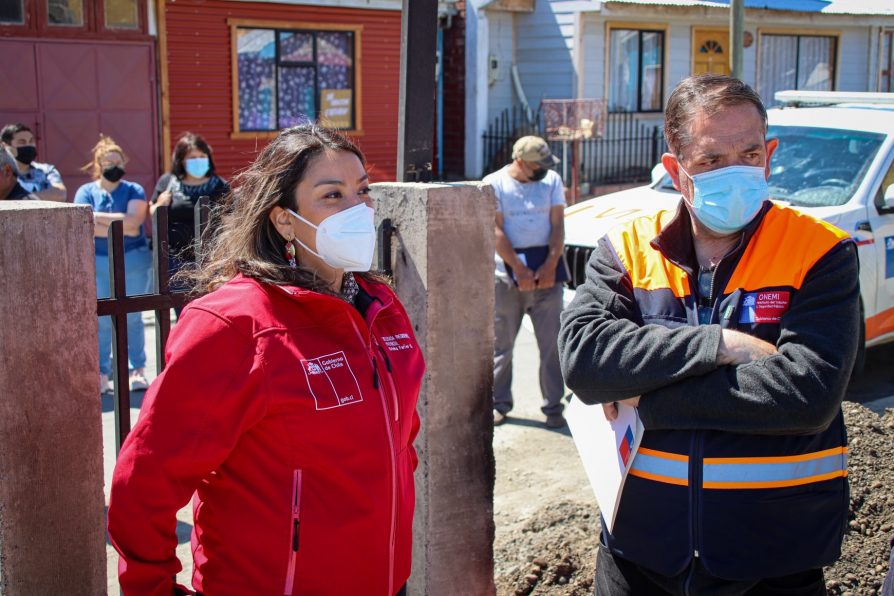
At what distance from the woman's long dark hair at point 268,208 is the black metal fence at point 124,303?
2.25ft

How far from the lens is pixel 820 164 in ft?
24.8

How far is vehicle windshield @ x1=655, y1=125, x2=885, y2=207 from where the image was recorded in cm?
729

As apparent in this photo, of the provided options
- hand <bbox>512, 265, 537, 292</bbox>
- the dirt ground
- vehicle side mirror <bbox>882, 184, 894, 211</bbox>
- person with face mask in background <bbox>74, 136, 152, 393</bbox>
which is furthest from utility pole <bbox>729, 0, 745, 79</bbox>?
person with face mask in background <bbox>74, 136, 152, 393</bbox>

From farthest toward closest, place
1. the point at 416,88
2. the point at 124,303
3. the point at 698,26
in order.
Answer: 1. the point at 698,26
2. the point at 416,88
3. the point at 124,303

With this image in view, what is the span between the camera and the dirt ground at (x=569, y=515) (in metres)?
3.93

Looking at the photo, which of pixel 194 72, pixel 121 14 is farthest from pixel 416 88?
pixel 194 72

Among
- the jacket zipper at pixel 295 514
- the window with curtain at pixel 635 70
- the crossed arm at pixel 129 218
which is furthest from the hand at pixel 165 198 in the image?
the window with curtain at pixel 635 70

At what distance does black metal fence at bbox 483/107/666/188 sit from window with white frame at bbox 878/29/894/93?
6914 millimetres

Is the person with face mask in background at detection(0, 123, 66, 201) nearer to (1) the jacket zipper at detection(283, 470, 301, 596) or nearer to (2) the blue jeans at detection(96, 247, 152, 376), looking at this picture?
(2) the blue jeans at detection(96, 247, 152, 376)

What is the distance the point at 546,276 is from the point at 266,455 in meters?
4.80

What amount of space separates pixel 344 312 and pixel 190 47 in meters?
13.8

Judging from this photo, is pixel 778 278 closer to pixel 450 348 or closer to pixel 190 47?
pixel 450 348

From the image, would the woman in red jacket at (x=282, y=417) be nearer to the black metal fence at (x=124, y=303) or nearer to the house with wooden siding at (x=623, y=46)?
the black metal fence at (x=124, y=303)

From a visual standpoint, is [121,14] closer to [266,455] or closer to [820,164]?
[820,164]
